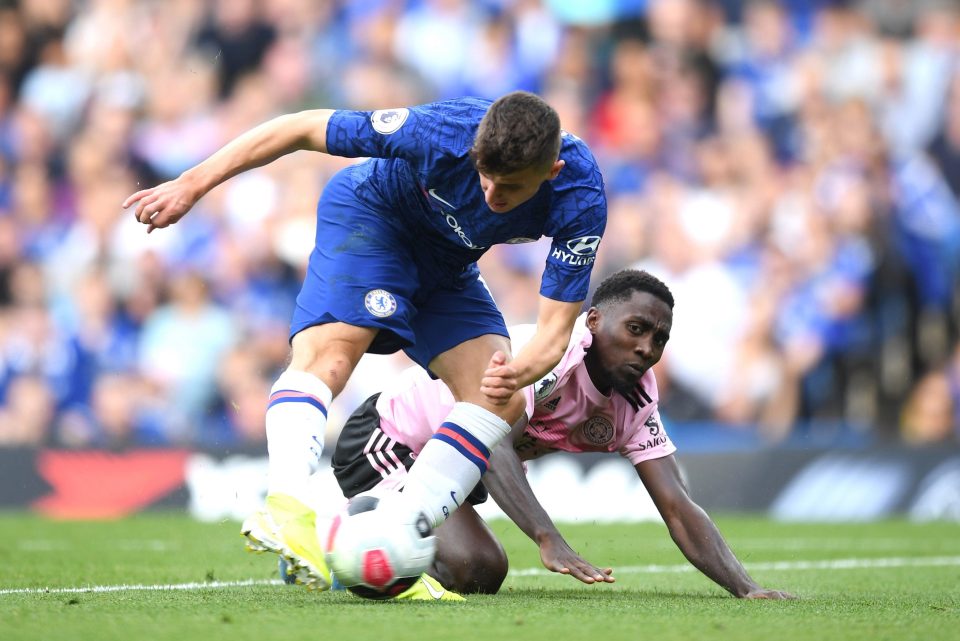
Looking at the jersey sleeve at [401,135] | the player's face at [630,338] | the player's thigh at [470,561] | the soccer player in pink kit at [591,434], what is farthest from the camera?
the player's thigh at [470,561]

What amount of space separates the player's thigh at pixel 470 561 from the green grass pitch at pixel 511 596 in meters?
0.16

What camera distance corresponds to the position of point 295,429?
455cm

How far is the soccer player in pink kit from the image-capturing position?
5.68 m

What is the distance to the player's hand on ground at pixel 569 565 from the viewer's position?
498 cm

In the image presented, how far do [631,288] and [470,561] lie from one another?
136 centimetres

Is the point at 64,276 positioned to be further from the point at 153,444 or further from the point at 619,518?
the point at 619,518

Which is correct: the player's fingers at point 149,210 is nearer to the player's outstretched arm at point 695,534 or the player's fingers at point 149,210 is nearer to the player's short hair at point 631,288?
the player's short hair at point 631,288

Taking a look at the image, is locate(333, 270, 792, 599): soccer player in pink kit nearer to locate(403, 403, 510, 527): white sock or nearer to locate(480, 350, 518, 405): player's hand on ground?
locate(403, 403, 510, 527): white sock

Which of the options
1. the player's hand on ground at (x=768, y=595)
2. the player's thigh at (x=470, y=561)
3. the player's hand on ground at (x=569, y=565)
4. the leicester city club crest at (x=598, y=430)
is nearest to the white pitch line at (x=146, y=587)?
the player's thigh at (x=470, y=561)

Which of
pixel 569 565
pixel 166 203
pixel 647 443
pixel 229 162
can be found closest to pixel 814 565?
pixel 647 443

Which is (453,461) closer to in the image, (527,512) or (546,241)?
(527,512)

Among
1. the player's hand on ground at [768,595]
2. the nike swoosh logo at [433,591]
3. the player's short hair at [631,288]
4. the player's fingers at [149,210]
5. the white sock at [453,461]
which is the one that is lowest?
the player's hand on ground at [768,595]

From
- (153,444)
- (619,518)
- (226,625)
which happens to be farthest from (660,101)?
(226,625)

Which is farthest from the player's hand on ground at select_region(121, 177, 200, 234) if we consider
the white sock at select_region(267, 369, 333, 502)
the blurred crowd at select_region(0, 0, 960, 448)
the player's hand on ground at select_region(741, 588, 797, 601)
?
the blurred crowd at select_region(0, 0, 960, 448)
